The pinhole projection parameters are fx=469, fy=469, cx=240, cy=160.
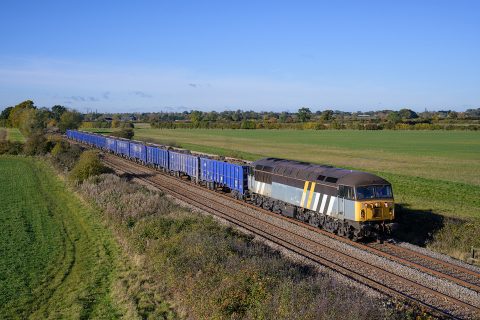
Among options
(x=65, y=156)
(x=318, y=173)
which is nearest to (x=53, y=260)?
(x=318, y=173)

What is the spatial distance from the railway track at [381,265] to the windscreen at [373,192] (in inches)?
89.9

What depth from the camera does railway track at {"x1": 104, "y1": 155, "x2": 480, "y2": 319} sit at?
600 inches

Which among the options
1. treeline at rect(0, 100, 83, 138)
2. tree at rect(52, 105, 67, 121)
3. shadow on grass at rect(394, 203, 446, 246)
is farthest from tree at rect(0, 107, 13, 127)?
shadow on grass at rect(394, 203, 446, 246)

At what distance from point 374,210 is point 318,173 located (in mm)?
4002

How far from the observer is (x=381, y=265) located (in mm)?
18922

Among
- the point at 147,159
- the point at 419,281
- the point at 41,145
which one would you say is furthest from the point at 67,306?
the point at 41,145

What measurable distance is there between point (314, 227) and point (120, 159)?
48.2 meters

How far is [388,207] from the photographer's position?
21.9 metres

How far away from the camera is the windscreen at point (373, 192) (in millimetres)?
21516

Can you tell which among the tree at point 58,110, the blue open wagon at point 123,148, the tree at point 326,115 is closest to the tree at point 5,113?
the tree at point 58,110

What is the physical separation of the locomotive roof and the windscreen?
24cm

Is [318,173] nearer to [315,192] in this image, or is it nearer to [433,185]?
[315,192]

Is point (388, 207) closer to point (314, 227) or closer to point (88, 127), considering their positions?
point (314, 227)

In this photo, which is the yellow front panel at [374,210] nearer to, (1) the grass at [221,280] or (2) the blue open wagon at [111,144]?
(1) the grass at [221,280]
